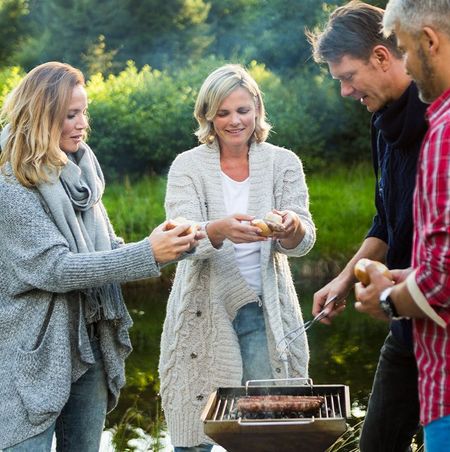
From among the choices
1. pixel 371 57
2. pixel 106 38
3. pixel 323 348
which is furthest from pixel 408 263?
pixel 106 38

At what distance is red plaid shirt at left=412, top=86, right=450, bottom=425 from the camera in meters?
2.33

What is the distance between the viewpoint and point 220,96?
4.08 metres

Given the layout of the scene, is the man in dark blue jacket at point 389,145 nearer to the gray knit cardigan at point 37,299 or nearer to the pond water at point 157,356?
the gray knit cardigan at point 37,299

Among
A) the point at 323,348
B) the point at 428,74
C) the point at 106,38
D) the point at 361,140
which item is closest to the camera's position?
the point at 428,74

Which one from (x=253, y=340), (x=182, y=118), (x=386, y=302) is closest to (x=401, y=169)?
(x=386, y=302)

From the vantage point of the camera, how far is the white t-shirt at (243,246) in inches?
160

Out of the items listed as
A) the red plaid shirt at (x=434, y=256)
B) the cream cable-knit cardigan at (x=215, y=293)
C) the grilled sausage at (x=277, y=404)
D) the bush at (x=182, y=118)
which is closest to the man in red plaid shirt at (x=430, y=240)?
the red plaid shirt at (x=434, y=256)

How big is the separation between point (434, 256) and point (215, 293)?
1810mm

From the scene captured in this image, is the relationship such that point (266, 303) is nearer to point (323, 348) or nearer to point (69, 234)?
point (69, 234)

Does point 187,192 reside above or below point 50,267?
above

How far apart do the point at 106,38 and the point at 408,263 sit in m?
13.8

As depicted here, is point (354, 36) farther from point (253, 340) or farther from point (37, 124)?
point (253, 340)

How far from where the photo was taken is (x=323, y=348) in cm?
887

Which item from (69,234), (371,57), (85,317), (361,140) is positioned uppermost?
(361,140)
